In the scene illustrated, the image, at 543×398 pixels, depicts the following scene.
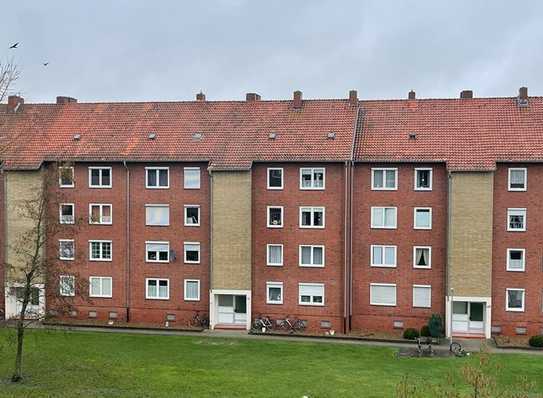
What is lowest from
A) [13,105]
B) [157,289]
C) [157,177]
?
[157,289]

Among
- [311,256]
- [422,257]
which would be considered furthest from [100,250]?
[422,257]

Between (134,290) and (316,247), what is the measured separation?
1223cm

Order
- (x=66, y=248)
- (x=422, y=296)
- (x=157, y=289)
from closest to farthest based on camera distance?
(x=422, y=296) < (x=66, y=248) < (x=157, y=289)

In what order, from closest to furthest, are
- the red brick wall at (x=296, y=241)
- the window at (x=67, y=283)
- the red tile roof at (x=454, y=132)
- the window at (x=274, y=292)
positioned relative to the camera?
the window at (x=67, y=283)
the red tile roof at (x=454, y=132)
the red brick wall at (x=296, y=241)
the window at (x=274, y=292)

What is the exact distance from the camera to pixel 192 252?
43719 millimetres

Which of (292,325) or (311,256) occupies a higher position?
(311,256)

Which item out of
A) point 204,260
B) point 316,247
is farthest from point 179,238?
point 316,247

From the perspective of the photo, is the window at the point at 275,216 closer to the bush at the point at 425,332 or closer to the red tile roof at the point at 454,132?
the red tile roof at the point at 454,132

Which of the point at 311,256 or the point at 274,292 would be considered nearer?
the point at 311,256

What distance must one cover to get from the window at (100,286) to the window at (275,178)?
12.4 m

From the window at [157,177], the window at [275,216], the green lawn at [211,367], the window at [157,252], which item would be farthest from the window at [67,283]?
the window at [275,216]

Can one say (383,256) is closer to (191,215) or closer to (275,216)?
(275,216)

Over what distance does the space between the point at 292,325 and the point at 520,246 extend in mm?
14390

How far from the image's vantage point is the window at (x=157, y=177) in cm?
4403
